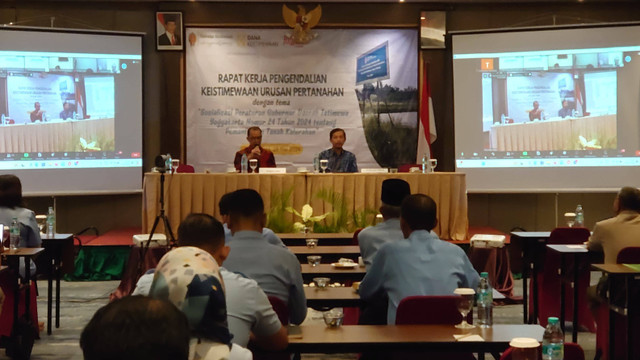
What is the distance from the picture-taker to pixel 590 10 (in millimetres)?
10078

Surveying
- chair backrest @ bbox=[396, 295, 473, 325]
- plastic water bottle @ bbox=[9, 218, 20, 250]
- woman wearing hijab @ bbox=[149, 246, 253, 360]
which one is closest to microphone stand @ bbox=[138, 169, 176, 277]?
plastic water bottle @ bbox=[9, 218, 20, 250]

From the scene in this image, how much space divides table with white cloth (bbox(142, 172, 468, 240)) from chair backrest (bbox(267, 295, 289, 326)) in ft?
15.5

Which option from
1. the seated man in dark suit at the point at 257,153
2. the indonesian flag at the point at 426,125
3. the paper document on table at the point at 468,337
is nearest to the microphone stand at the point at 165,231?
the seated man in dark suit at the point at 257,153

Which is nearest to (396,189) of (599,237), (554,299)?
(599,237)

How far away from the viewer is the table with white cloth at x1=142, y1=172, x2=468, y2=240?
792 centimetres

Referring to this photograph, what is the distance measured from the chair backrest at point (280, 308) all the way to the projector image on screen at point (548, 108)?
270 inches

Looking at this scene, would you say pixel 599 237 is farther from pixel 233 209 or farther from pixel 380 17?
pixel 380 17

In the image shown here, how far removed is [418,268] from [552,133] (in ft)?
21.1

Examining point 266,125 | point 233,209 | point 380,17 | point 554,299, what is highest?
point 380,17

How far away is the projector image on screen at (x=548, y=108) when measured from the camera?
30.4 feet

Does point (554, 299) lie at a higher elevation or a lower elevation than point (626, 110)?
lower

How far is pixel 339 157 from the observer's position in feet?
28.6

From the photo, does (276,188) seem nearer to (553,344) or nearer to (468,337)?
(468,337)

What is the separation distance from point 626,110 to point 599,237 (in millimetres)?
4584
